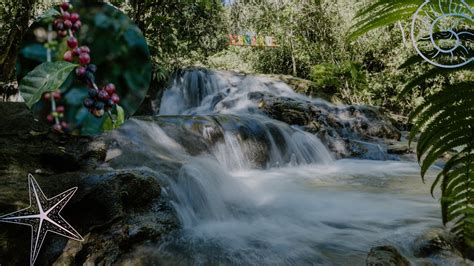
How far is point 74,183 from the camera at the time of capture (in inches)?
94.0

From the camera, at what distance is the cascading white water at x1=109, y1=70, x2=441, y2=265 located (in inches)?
101

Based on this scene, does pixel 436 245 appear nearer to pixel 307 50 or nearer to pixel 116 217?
pixel 116 217

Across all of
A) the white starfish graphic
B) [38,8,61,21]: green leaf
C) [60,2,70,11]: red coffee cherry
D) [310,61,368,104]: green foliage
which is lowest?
the white starfish graphic

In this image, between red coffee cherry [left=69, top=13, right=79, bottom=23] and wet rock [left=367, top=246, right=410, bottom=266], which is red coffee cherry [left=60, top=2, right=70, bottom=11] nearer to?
red coffee cherry [left=69, top=13, right=79, bottom=23]

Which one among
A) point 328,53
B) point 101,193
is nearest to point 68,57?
point 101,193

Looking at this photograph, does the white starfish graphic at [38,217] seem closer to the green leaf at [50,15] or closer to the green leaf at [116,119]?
the green leaf at [116,119]

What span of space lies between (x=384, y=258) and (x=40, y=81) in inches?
67.9

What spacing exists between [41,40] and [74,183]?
1.62 m

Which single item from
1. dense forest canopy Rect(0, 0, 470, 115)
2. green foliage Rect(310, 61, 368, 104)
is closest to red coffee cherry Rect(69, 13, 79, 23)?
dense forest canopy Rect(0, 0, 470, 115)

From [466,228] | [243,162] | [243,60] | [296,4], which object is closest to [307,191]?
[243,162]

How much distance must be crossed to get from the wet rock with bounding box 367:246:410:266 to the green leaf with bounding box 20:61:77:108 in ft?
5.19

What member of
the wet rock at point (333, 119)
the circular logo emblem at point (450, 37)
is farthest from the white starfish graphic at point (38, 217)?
the wet rock at point (333, 119)

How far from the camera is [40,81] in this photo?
0.94 metres

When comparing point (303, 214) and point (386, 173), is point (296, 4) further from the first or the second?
point (303, 214)
